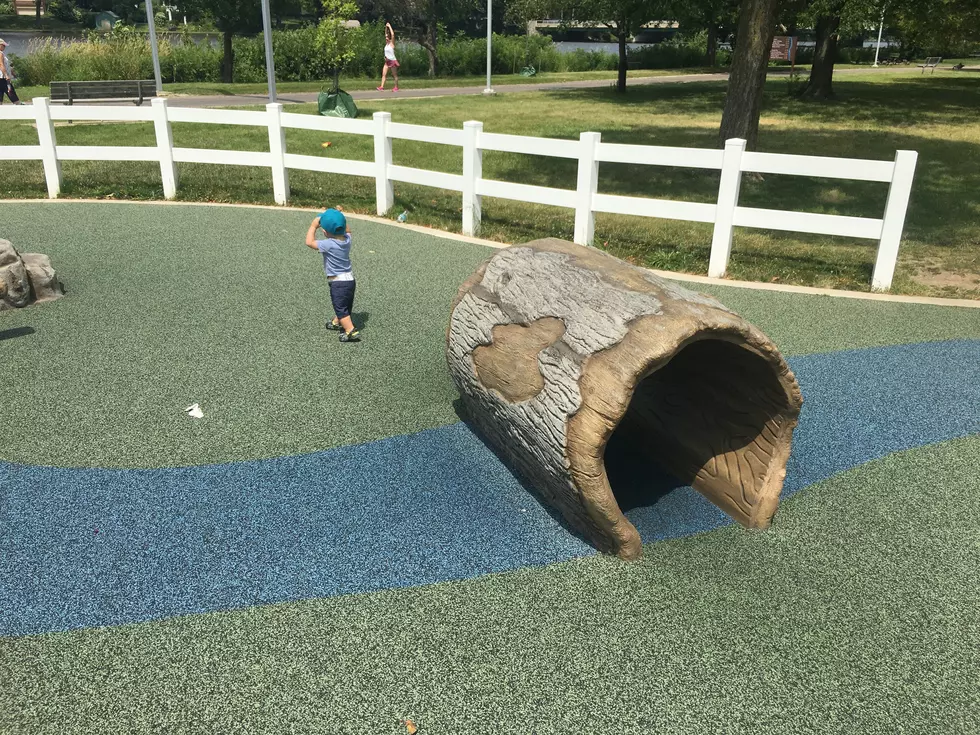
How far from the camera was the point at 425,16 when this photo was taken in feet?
138

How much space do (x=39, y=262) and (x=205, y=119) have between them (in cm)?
555

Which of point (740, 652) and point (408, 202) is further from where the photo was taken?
point (408, 202)

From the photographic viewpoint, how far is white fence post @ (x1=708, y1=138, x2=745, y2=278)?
27.3 ft

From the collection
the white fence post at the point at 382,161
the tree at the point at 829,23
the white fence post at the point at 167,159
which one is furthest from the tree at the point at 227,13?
the white fence post at the point at 382,161

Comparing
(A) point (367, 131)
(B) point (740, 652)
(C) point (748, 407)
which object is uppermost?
(A) point (367, 131)

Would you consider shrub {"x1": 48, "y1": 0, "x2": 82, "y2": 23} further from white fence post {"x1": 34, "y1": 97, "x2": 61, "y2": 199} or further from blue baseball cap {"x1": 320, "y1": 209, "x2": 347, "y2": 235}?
blue baseball cap {"x1": 320, "y1": 209, "x2": 347, "y2": 235}

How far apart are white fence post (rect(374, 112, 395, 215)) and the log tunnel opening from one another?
7.23 m

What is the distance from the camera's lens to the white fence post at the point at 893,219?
302 inches

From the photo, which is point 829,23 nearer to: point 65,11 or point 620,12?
point 620,12

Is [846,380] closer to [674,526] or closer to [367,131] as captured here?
[674,526]

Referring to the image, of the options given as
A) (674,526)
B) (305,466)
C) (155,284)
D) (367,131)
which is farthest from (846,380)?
(367,131)

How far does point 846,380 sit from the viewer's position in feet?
19.4

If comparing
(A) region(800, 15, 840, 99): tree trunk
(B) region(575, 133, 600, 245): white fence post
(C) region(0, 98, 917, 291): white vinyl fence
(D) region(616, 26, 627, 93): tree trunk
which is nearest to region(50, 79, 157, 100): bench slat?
(C) region(0, 98, 917, 291): white vinyl fence

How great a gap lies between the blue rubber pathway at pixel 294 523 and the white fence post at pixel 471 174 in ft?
18.8
